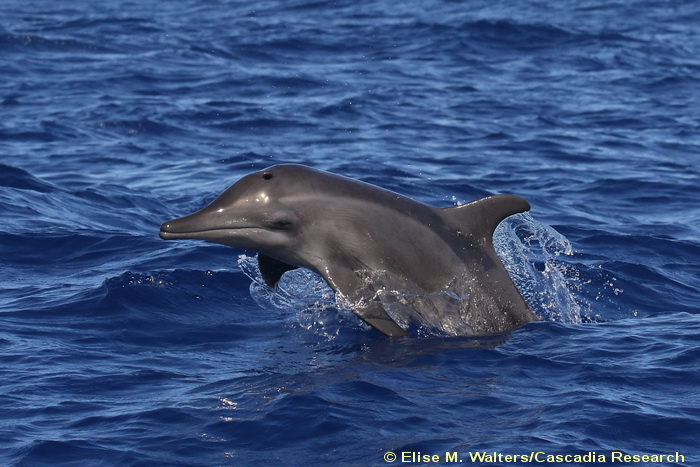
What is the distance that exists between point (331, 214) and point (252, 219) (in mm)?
610

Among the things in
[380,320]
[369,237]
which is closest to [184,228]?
[369,237]

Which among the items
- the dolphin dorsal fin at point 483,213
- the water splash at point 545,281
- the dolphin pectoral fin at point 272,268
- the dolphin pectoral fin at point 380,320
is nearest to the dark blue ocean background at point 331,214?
the water splash at point 545,281

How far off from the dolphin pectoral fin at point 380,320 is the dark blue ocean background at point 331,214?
0.72 ft

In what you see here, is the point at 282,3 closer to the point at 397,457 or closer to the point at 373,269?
the point at 373,269

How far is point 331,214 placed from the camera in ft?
29.2

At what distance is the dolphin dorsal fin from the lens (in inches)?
356

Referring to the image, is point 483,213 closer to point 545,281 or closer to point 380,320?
point 380,320

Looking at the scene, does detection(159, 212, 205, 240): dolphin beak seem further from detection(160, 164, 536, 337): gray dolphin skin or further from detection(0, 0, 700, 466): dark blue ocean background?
detection(0, 0, 700, 466): dark blue ocean background

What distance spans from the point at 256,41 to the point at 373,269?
18.9 m

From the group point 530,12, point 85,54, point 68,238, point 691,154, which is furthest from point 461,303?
point 530,12

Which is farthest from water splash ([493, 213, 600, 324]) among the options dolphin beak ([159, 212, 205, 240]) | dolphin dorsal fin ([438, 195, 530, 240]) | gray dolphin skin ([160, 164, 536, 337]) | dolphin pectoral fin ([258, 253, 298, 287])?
dolphin beak ([159, 212, 205, 240])

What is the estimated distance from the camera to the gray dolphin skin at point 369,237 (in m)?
8.85

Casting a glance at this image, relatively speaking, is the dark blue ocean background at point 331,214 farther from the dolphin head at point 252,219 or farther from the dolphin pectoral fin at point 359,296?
the dolphin head at point 252,219

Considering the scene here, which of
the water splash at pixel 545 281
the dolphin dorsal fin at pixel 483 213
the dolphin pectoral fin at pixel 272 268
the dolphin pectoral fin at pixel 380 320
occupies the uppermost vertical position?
the dolphin dorsal fin at pixel 483 213
